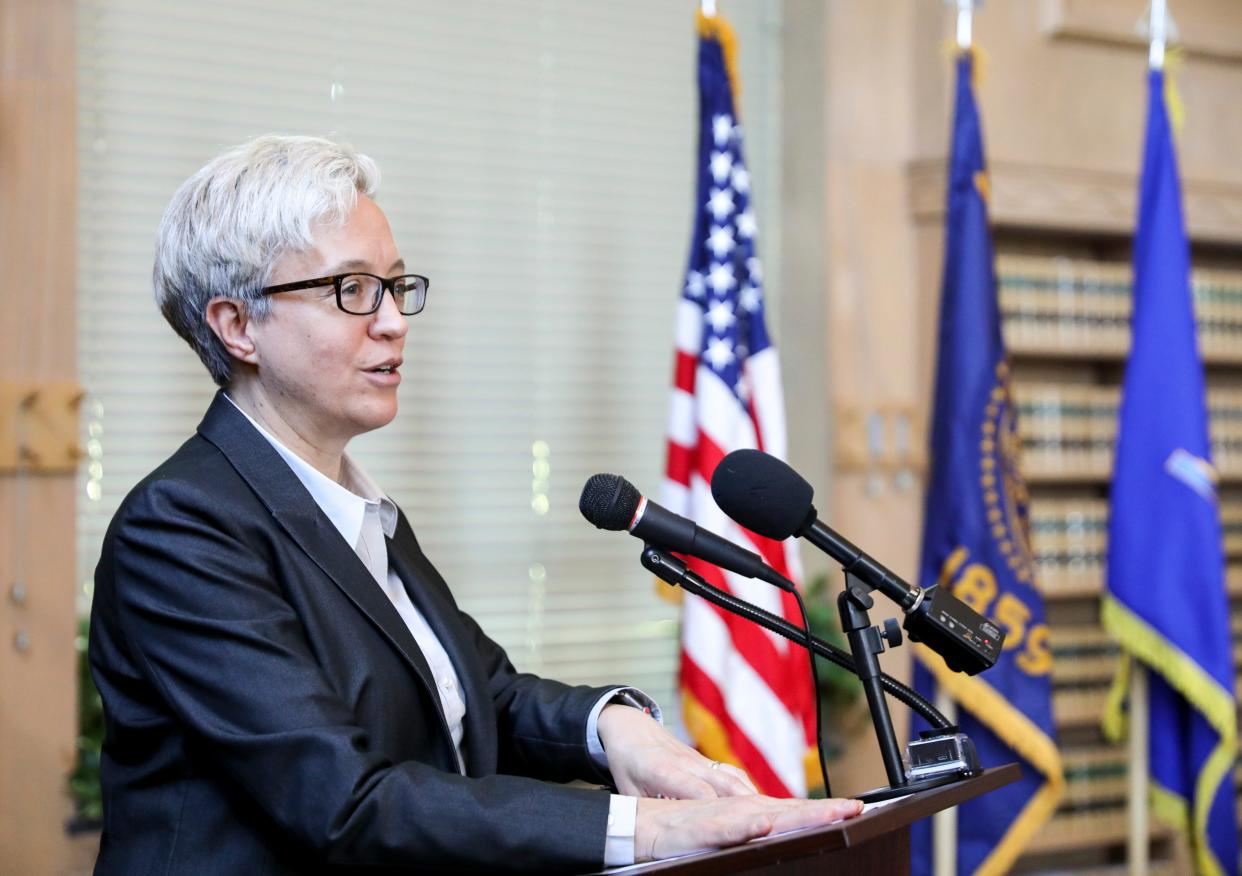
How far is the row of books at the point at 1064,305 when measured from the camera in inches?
163

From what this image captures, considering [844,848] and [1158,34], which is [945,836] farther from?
[844,848]

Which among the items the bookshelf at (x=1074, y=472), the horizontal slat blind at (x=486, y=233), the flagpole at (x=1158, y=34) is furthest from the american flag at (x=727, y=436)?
the flagpole at (x=1158, y=34)

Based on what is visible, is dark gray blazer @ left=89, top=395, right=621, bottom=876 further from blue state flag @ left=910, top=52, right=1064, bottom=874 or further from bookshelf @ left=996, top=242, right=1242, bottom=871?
bookshelf @ left=996, top=242, right=1242, bottom=871

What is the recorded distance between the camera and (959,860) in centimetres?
363

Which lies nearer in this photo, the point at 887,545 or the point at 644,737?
the point at 644,737

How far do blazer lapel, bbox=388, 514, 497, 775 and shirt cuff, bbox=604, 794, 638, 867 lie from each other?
41 centimetres

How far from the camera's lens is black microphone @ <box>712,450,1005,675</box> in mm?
1371

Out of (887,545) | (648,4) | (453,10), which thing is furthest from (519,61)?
(887,545)

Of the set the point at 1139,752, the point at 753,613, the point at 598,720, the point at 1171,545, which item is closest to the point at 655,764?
the point at 598,720

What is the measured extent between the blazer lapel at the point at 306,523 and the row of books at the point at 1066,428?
294cm

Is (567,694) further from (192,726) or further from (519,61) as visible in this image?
(519,61)

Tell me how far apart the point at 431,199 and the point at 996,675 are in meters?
2.09

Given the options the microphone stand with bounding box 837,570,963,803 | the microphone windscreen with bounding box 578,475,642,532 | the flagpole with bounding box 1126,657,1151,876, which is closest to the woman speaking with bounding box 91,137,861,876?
the microphone stand with bounding box 837,570,963,803

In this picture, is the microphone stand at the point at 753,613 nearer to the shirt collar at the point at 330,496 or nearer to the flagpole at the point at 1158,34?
the shirt collar at the point at 330,496
